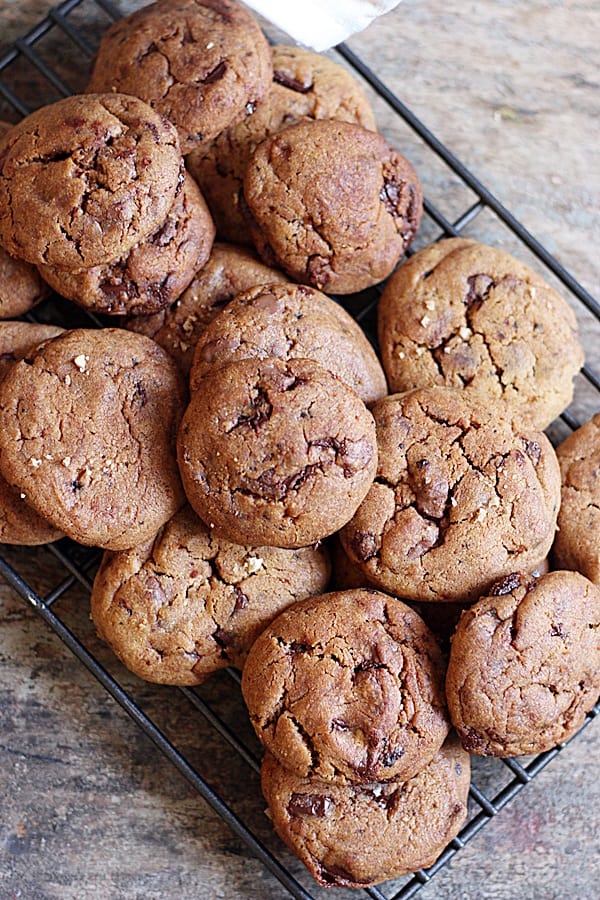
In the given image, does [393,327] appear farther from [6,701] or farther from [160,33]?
[6,701]

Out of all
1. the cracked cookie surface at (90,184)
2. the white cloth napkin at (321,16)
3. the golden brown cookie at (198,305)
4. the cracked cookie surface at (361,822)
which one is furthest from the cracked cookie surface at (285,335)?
the cracked cookie surface at (361,822)

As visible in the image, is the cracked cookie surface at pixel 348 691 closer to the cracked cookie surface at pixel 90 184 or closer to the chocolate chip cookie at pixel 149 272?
the chocolate chip cookie at pixel 149 272

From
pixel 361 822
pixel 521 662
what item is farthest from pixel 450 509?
pixel 361 822

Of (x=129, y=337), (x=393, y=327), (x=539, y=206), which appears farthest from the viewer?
(x=539, y=206)

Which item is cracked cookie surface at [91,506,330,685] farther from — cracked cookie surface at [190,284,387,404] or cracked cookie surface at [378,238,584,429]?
cracked cookie surface at [378,238,584,429]

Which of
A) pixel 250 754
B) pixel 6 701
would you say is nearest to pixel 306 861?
pixel 250 754

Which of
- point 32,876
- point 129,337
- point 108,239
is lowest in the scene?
point 32,876
